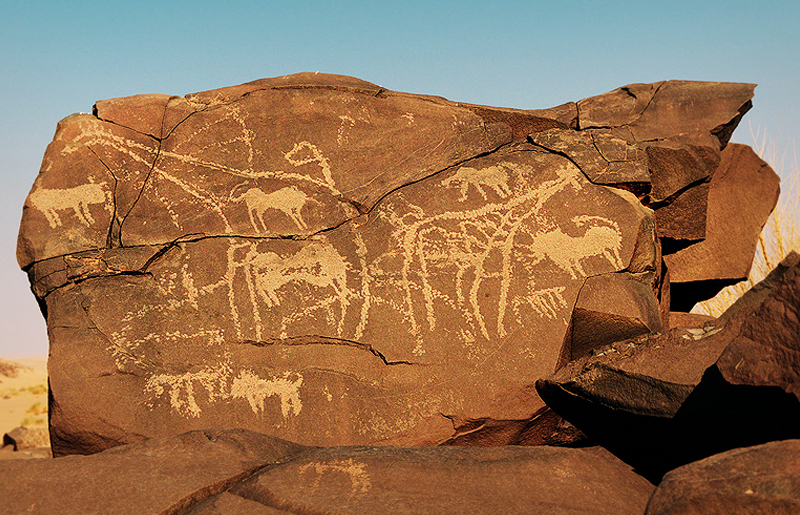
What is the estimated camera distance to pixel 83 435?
117 inches

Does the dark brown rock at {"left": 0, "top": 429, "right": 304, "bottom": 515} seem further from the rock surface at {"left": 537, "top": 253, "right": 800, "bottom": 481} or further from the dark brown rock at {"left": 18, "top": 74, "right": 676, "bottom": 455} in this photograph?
the rock surface at {"left": 537, "top": 253, "right": 800, "bottom": 481}

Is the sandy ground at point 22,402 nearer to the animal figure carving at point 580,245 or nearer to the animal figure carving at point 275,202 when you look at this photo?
the animal figure carving at point 275,202

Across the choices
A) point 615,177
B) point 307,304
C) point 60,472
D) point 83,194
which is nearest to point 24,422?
point 83,194

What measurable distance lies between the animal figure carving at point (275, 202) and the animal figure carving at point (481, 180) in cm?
75

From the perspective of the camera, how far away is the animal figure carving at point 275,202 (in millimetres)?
3377

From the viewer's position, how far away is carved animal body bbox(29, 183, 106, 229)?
337 centimetres

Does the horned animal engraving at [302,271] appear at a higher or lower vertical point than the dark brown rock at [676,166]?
lower

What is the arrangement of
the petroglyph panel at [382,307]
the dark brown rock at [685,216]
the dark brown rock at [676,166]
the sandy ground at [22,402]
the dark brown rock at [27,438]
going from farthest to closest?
the sandy ground at [22,402], the dark brown rock at [27,438], the dark brown rock at [685,216], the dark brown rock at [676,166], the petroglyph panel at [382,307]

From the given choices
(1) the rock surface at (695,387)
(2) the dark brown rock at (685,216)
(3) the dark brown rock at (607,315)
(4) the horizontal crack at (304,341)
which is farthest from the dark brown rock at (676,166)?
(4) the horizontal crack at (304,341)

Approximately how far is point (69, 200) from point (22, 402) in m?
7.70

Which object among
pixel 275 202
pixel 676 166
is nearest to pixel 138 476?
pixel 275 202

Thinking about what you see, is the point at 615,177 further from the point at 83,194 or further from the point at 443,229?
the point at 83,194

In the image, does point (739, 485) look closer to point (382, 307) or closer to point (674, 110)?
point (382, 307)

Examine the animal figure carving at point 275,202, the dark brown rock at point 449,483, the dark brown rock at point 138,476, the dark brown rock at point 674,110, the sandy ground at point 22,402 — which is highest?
the dark brown rock at point 674,110
